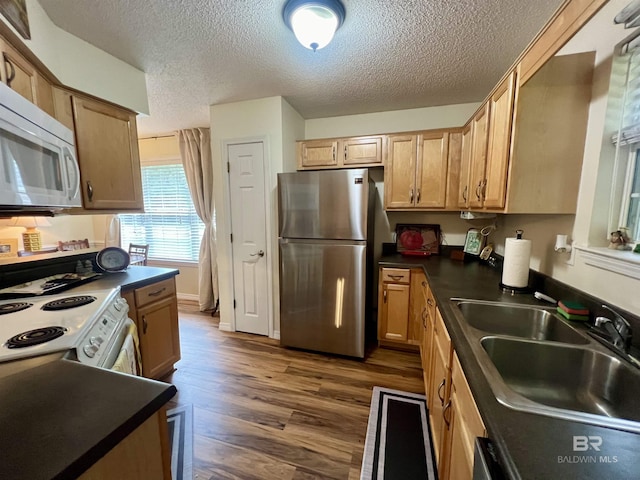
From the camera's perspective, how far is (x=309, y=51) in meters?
1.77

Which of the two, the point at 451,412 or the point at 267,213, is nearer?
the point at 451,412

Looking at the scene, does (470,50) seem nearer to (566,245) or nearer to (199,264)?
(566,245)

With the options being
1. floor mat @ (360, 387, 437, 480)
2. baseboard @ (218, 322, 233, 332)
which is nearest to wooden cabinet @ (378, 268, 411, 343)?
floor mat @ (360, 387, 437, 480)

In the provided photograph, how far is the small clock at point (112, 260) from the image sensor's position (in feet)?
6.72

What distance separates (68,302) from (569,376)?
2320 millimetres

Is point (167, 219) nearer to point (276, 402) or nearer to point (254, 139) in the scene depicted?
point (254, 139)

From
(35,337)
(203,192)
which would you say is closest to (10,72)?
(35,337)

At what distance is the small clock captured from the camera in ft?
6.72

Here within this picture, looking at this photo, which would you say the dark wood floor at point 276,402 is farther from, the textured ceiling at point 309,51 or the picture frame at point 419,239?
the textured ceiling at point 309,51

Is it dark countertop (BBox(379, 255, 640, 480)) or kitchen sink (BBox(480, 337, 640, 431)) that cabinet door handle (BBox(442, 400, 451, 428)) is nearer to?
kitchen sink (BBox(480, 337, 640, 431))

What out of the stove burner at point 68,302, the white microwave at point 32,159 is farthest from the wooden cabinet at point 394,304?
the white microwave at point 32,159

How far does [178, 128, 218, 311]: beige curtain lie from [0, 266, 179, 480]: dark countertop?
2.81 metres

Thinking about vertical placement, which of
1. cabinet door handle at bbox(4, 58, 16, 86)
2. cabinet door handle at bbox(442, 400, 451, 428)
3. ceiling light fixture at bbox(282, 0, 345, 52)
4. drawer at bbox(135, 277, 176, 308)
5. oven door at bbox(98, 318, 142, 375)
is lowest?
cabinet door handle at bbox(442, 400, 451, 428)

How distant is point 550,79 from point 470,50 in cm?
71
